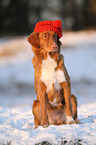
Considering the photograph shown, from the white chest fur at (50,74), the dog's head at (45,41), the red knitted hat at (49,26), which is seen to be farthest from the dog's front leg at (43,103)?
the red knitted hat at (49,26)

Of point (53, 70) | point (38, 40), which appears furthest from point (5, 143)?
point (38, 40)

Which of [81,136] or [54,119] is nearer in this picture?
[81,136]

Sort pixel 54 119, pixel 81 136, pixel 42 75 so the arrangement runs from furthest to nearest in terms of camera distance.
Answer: pixel 54 119
pixel 42 75
pixel 81 136

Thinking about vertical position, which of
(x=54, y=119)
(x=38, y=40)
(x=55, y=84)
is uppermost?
(x=38, y=40)

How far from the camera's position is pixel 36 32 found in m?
3.49

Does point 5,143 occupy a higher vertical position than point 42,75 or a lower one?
lower

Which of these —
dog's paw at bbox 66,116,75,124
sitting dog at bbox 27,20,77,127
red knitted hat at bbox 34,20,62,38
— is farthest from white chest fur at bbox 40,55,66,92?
dog's paw at bbox 66,116,75,124

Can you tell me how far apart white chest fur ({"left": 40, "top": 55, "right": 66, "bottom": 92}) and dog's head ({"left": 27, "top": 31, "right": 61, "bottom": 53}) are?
0.64ft

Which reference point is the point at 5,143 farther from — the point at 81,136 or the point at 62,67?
the point at 62,67

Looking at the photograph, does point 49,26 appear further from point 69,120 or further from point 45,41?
point 69,120

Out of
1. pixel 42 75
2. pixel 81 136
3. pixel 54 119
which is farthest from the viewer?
pixel 54 119

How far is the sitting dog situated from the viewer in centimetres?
342

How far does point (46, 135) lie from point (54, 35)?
5.02ft

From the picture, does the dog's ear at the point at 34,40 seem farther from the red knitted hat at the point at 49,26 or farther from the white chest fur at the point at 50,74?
the white chest fur at the point at 50,74
